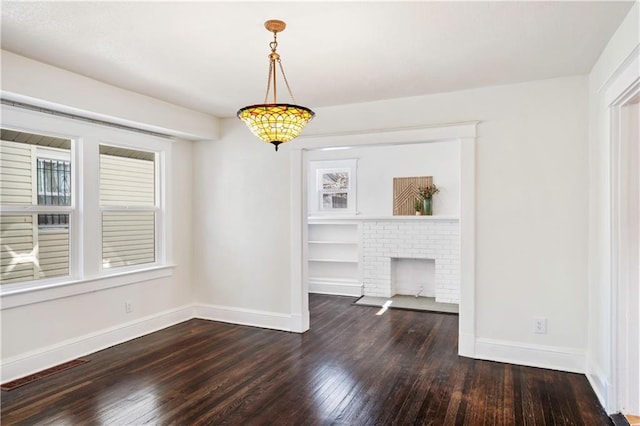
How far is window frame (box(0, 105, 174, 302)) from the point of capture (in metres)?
3.44

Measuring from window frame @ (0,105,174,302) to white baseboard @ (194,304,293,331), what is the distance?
0.90 metres

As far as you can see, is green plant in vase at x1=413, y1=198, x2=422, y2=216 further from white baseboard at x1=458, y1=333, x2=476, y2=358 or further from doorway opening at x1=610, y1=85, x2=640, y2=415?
doorway opening at x1=610, y1=85, x2=640, y2=415

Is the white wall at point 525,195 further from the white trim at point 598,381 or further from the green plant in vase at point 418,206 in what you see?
the green plant in vase at point 418,206

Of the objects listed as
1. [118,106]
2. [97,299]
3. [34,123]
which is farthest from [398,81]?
[97,299]

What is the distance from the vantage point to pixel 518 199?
369 centimetres

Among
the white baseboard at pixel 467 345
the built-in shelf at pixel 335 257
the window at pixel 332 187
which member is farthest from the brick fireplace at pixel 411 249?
the white baseboard at pixel 467 345

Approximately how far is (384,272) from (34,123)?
5099 millimetres

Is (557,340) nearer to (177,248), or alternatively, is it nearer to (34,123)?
(177,248)

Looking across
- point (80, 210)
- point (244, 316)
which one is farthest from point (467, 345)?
point (80, 210)

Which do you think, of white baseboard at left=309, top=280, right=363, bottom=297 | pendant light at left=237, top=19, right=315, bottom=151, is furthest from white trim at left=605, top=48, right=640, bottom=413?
white baseboard at left=309, top=280, right=363, bottom=297

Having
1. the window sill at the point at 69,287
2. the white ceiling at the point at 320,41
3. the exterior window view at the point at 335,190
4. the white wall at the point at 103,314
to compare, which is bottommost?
the white wall at the point at 103,314

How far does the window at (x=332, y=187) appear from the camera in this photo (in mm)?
6992

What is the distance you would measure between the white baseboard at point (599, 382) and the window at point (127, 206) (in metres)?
4.59

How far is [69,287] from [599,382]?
458 centimetres
